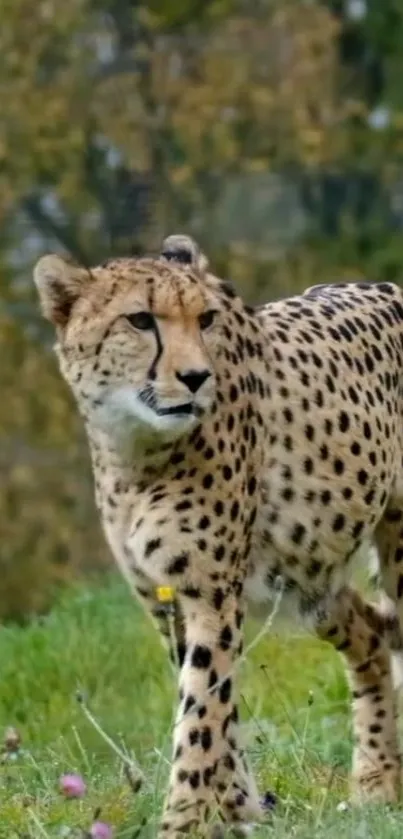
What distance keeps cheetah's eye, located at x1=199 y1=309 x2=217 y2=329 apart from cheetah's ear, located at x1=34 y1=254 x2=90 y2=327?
0.25 m

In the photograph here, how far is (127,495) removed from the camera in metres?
4.43

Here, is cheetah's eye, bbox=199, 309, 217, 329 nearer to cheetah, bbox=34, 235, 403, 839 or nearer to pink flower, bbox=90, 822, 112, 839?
cheetah, bbox=34, 235, 403, 839

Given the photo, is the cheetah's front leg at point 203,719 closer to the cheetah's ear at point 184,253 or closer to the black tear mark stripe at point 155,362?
the black tear mark stripe at point 155,362

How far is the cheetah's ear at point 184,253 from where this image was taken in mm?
4543

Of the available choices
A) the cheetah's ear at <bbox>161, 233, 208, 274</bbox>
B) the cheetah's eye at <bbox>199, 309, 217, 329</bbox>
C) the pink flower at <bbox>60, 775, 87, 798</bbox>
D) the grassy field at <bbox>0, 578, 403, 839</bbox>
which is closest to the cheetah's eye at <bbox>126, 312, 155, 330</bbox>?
the cheetah's eye at <bbox>199, 309, 217, 329</bbox>

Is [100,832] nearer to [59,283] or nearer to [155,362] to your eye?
[155,362]

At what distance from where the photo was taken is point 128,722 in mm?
6234

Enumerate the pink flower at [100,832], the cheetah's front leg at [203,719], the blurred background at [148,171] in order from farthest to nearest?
1. the blurred background at [148,171]
2. the cheetah's front leg at [203,719]
3. the pink flower at [100,832]

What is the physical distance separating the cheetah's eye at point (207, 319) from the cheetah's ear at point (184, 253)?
0.47ft

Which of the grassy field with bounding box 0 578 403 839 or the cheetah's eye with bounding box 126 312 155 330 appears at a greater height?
the cheetah's eye with bounding box 126 312 155 330

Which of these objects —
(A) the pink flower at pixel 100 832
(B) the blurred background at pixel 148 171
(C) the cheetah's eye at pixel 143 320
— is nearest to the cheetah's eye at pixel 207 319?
(C) the cheetah's eye at pixel 143 320

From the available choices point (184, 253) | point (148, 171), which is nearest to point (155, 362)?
point (184, 253)

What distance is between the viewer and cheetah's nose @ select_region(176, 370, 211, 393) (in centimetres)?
412

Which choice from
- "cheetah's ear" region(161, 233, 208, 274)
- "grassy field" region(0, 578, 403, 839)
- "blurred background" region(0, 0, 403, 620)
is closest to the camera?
"grassy field" region(0, 578, 403, 839)
